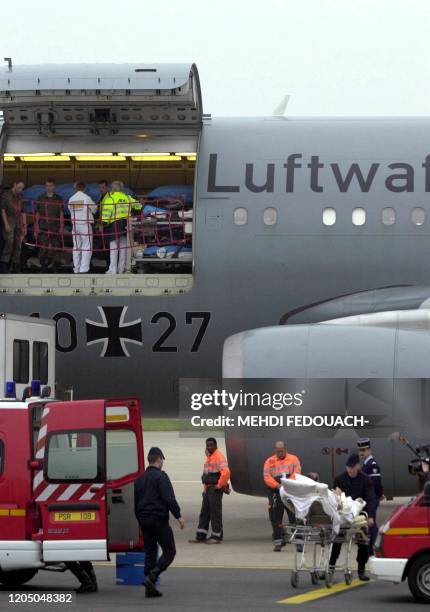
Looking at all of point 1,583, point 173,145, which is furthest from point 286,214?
point 1,583

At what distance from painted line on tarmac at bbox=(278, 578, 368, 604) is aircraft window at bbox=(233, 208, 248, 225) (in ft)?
23.6

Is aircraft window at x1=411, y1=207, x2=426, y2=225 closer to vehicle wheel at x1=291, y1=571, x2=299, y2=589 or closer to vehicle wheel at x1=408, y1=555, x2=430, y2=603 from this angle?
vehicle wheel at x1=291, y1=571, x2=299, y2=589

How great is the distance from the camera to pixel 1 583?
18000 millimetres

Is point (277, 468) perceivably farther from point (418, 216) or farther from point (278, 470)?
point (418, 216)

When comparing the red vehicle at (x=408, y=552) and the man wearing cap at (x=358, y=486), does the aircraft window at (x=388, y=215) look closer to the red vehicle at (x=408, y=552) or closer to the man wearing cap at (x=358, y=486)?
the man wearing cap at (x=358, y=486)

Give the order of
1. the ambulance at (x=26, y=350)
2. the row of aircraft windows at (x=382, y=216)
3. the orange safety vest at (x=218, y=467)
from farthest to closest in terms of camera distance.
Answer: the row of aircraft windows at (x=382, y=216)
the orange safety vest at (x=218, y=467)
the ambulance at (x=26, y=350)

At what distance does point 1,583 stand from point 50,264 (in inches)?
328

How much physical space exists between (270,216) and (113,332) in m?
3.36

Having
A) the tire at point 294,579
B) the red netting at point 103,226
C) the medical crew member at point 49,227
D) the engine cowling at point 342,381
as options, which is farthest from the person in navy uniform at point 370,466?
the medical crew member at point 49,227

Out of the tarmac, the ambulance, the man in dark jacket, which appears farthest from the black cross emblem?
the man in dark jacket

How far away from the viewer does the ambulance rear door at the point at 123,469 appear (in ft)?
62.1

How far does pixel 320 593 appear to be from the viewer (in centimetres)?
1748

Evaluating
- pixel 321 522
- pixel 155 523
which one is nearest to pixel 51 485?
pixel 155 523

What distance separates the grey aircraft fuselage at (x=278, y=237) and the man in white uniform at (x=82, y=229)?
780mm
